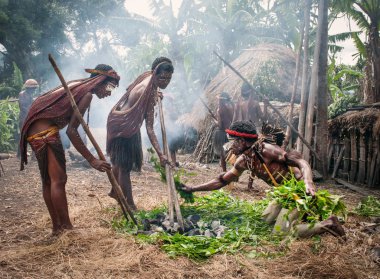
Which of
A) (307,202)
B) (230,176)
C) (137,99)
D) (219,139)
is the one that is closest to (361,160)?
(219,139)

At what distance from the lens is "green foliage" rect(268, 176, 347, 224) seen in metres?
3.31

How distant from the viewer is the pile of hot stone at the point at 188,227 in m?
3.58

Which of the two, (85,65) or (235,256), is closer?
(235,256)

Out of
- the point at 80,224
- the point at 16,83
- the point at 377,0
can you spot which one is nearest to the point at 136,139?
the point at 80,224

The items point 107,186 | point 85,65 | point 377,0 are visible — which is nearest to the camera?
point 107,186

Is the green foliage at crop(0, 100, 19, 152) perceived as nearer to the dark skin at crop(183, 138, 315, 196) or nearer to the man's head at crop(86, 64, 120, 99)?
the man's head at crop(86, 64, 120, 99)

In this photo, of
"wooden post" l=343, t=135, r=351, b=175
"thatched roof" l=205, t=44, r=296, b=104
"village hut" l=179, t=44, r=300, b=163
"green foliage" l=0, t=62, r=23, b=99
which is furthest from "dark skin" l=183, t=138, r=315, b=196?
"green foliage" l=0, t=62, r=23, b=99

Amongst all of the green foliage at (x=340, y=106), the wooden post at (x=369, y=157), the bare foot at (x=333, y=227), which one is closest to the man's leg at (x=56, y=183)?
the bare foot at (x=333, y=227)

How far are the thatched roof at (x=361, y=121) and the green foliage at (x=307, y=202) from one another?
14.8 feet

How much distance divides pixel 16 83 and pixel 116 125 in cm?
1328

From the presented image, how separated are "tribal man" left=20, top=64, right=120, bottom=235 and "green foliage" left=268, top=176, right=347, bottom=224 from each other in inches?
71.2

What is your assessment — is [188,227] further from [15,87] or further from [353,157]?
[15,87]

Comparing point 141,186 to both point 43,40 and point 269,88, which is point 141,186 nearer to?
point 269,88

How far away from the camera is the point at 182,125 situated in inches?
534
